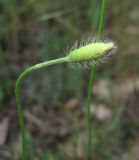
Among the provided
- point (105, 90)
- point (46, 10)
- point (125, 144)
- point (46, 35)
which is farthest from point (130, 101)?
point (46, 10)

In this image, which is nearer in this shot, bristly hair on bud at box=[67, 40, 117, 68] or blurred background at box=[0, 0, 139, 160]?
bristly hair on bud at box=[67, 40, 117, 68]

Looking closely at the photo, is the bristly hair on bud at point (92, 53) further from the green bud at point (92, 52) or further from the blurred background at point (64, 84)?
the blurred background at point (64, 84)

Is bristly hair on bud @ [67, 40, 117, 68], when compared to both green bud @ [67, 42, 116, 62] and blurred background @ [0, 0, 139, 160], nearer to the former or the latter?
green bud @ [67, 42, 116, 62]

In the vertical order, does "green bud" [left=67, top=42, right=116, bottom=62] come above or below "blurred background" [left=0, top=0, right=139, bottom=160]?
below

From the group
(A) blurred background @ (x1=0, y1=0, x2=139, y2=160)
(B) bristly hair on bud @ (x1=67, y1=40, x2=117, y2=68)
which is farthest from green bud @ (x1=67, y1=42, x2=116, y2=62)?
(A) blurred background @ (x1=0, y1=0, x2=139, y2=160)

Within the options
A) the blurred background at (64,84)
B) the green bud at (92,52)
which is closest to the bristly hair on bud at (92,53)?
the green bud at (92,52)

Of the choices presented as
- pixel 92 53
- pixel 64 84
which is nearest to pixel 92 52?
pixel 92 53
